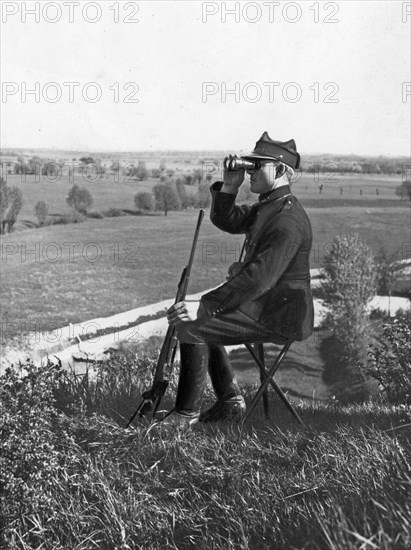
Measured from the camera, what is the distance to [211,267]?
9.99 metres

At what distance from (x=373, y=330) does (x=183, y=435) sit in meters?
6.58

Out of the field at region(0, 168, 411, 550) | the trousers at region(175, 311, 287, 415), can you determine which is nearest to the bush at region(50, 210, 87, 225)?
the field at region(0, 168, 411, 550)

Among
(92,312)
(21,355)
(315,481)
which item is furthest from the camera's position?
(92,312)

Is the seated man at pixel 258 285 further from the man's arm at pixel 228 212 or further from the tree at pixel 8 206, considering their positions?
the tree at pixel 8 206

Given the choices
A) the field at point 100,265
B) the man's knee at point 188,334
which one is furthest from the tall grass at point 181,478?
the field at point 100,265

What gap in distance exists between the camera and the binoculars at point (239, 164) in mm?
4551

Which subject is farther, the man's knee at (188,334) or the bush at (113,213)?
the bush at (113,213)

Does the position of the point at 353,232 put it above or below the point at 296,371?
above

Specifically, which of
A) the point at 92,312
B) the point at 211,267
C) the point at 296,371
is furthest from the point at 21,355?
the point at 296,371

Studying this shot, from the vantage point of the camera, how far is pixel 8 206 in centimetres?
951

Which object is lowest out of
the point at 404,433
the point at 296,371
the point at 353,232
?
the point at 296,371

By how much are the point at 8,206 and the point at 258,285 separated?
5545 mm

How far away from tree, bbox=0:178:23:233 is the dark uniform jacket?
5100 millimetres

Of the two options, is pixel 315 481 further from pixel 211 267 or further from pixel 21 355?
pixel 211 267
